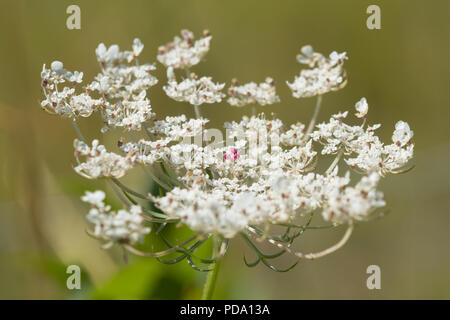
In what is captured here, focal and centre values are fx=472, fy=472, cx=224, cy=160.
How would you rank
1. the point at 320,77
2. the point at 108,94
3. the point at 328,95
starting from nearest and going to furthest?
the point at 108,94
the point at 320,77
the point at 328,95

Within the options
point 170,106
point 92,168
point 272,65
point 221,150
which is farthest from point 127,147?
point 272,65

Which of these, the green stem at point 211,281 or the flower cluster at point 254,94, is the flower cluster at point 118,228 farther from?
the flower cluster at point 254,94

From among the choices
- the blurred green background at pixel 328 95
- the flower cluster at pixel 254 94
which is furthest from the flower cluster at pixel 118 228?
the blurred green background at pixel 328 95

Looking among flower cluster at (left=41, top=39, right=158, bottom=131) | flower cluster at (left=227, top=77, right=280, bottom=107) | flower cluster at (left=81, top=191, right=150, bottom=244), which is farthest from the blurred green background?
flower cluster at (left=81, top=191, right=150, bottom=244)

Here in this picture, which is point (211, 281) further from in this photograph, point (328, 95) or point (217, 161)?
point (328, 95)

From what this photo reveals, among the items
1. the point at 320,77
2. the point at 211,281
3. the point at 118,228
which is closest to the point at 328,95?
the point at 320,77

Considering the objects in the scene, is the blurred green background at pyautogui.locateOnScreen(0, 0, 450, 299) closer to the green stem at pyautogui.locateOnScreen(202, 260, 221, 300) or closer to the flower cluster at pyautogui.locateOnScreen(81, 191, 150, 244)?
the green stem at pyautogui.locateOnScreen(202, 260, 221, 300)
